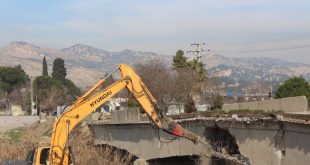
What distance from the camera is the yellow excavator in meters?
18.7

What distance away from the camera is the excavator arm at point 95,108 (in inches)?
743

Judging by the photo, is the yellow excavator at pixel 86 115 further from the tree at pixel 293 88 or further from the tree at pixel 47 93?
the tree at pixel 47 93

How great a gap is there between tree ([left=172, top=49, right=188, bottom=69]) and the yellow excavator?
5611 centimetres

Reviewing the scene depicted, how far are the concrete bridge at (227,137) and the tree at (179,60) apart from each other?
42674 millimetres

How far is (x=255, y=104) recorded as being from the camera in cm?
1808

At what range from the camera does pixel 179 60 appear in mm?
77125

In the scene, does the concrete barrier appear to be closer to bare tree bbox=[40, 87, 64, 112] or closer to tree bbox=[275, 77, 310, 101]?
tree bbox=[275, 77, 310, 101]

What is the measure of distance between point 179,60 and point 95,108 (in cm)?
5751

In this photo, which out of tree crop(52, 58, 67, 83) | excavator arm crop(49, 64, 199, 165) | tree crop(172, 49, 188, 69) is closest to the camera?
excavator arm crop(49, 64, 199, 165)

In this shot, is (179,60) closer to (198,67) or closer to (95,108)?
(198,67)

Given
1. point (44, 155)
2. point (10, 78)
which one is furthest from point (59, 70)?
point (44, 155)

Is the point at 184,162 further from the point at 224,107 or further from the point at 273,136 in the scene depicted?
the point at 273,136

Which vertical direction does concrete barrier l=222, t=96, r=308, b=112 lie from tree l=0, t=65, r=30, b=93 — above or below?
below

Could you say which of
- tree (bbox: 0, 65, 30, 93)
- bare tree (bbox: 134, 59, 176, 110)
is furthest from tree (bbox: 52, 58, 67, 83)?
bare tree (bbox: 134, 59, 176, 110)
